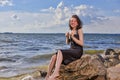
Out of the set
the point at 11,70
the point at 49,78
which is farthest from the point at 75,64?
the point at 11,70

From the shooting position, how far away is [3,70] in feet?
62.0

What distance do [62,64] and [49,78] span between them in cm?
64

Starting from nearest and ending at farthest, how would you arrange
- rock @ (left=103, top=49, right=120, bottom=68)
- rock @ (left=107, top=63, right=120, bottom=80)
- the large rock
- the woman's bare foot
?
the woman's bare foot, the large rock, rock @ (left=107, top=63, right=120, bottom=80), rock @ (left=103, top=49, right=120, bottom=68)

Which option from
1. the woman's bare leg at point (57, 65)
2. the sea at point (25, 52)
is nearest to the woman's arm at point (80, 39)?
the woman's bare leg at point (57, 65)

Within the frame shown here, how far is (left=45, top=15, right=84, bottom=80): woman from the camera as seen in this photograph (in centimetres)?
962

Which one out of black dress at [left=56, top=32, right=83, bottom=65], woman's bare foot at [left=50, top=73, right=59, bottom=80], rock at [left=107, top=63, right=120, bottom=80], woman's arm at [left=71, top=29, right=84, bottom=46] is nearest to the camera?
woman's bare foot at [left=50, top=73, right=59, bottom=80]

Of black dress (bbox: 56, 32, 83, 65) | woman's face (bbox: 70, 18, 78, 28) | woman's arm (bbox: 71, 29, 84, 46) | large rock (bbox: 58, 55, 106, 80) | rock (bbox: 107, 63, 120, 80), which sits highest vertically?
woman's face (bbox: 70, 18, 78, 28)

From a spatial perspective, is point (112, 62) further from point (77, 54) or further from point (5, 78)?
point (77, 54)

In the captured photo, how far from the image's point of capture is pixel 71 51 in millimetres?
9852

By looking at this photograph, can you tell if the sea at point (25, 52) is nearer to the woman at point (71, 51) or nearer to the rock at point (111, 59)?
the rock at point (111, 59)

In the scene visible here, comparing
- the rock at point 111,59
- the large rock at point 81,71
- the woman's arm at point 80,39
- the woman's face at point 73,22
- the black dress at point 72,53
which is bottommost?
the rock at point 111,59

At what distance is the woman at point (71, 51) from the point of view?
962 cm

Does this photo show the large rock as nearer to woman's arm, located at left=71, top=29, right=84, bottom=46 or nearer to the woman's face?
woman's arm, located at left=71, top=29, right=84, bottom=46

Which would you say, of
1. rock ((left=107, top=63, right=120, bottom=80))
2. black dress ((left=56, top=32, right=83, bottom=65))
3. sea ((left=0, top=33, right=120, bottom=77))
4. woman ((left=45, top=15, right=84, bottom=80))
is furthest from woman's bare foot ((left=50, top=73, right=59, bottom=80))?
sea ((left=0, top=33, right=120, bottom=77))
